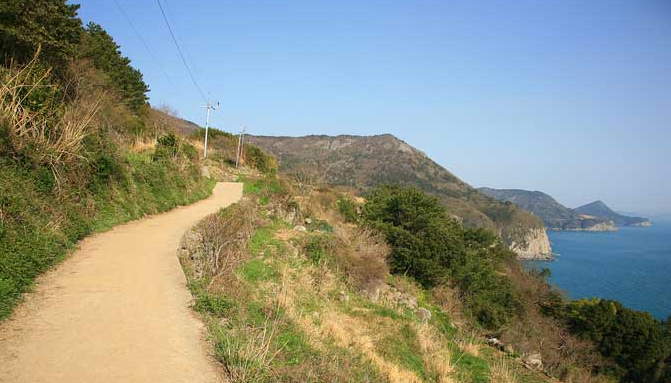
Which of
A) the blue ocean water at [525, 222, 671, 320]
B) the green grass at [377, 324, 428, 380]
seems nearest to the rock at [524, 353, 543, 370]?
the green grass at [377, 324, 428, 380]

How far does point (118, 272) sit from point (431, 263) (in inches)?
624

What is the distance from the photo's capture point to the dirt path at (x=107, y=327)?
3154 millimetres

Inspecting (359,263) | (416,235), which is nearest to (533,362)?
(416,235)

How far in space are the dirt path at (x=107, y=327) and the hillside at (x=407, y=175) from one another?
61.2m

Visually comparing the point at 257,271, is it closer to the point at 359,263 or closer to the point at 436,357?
the point at 436,357

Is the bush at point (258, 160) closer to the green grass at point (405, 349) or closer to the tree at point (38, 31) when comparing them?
the tree at point (38, 31)

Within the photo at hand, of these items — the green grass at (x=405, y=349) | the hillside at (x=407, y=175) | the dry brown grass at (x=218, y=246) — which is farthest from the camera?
the hillside at (x=407, y=175)

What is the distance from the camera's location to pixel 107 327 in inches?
153

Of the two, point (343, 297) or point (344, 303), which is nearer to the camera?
point (344, 303)

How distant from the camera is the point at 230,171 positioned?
86.7 feet

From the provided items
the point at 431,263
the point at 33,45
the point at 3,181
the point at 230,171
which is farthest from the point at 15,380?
the point at 230,171

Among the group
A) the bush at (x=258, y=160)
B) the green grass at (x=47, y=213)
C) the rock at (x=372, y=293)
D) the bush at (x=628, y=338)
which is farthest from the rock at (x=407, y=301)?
the bush at (x=258, y=160)

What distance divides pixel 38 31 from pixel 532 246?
123 meters

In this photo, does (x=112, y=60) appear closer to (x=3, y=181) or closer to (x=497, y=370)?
(x=3, y=181)
